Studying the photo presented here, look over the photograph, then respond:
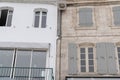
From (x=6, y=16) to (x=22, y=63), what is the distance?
139 inches

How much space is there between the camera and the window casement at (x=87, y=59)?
13.3 metres

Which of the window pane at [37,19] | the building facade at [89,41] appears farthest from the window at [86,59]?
the window pane at [37,19]

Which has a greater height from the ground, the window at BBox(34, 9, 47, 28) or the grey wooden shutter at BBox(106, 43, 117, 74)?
the window at BBox(34, 9, 47, 28)

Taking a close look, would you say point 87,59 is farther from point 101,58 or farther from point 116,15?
point 116,15

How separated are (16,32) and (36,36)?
1.25 m

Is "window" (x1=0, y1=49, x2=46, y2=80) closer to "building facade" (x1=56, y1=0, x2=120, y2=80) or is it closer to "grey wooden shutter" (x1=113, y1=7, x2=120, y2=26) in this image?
"building facade" (x1=56, y1=0, x2=120, y2=80)

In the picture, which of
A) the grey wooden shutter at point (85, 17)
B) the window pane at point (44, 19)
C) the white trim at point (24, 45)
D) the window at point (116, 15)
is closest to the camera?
the white trim at point (24, 45)

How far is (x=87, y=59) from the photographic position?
44.5ft

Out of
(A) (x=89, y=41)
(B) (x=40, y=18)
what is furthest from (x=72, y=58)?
(B) (x=40, y=18)

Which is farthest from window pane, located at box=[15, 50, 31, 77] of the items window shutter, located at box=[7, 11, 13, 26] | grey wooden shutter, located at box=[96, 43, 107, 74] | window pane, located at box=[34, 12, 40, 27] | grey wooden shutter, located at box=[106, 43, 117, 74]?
grey wooden shutter, located at box=[106, 43, 117, 74]

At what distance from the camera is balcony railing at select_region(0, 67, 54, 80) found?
1288cm

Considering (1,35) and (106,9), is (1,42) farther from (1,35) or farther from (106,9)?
(106,9)

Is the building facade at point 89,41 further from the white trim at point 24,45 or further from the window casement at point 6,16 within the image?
the window casement at point 6,16

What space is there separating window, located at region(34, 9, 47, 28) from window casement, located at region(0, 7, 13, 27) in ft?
5.34
